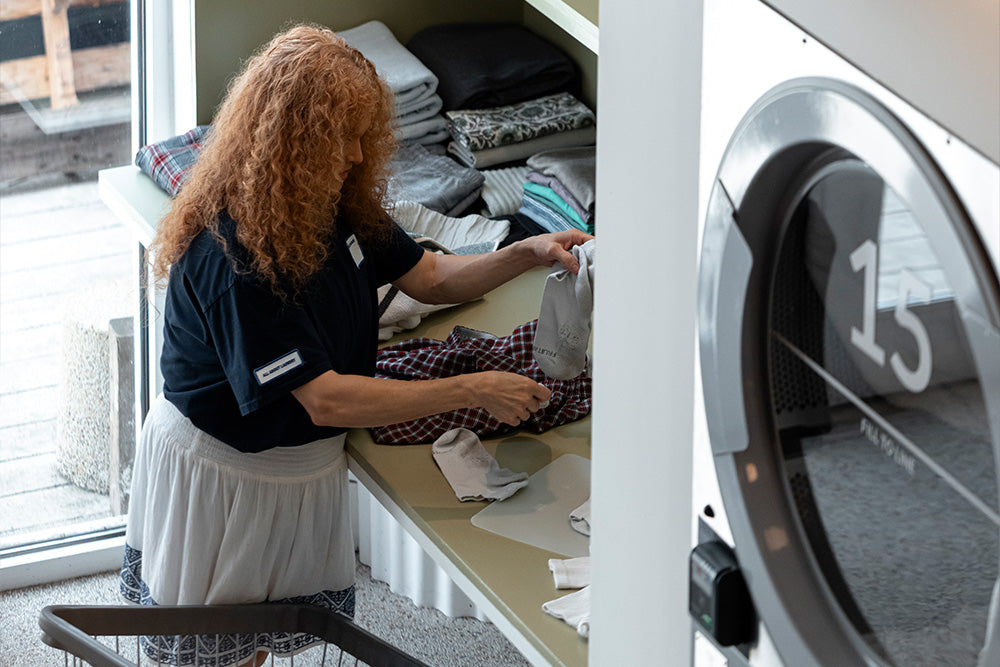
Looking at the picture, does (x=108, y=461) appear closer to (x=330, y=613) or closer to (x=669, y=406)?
(x=330, y=613)

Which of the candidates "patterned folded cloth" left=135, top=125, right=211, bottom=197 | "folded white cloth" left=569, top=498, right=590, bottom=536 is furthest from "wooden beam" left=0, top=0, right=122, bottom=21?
"folded white cloth" left=569, top=498, right=590, bottom=536

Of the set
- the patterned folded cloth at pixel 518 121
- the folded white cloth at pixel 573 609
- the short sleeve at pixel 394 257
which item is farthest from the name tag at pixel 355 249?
the patterned folded cloth at pixel 518 121

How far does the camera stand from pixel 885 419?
0.72 m

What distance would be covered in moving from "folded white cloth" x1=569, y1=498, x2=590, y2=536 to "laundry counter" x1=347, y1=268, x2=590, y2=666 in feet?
0.04

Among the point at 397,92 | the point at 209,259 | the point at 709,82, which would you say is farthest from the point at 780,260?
the point at 397,92

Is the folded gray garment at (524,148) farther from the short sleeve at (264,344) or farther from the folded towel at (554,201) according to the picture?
the short sleeve at (264,344)

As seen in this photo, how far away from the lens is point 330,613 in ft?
5.44

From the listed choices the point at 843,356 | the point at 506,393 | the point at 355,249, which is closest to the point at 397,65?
the point at 355,249

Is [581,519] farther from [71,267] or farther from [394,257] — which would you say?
[71,267]

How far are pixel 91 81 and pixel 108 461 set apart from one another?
983 mm

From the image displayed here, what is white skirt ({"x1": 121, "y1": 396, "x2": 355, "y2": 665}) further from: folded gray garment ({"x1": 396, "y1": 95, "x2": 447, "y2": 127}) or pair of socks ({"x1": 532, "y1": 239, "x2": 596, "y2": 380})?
folded gray garment ({"x1": 396, "y1": 95, "x2": 447, "y2": 127})

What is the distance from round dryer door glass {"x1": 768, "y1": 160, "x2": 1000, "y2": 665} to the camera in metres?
0.65

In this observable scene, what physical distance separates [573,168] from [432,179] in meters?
0.32

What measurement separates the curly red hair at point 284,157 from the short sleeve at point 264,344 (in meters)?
0.03
